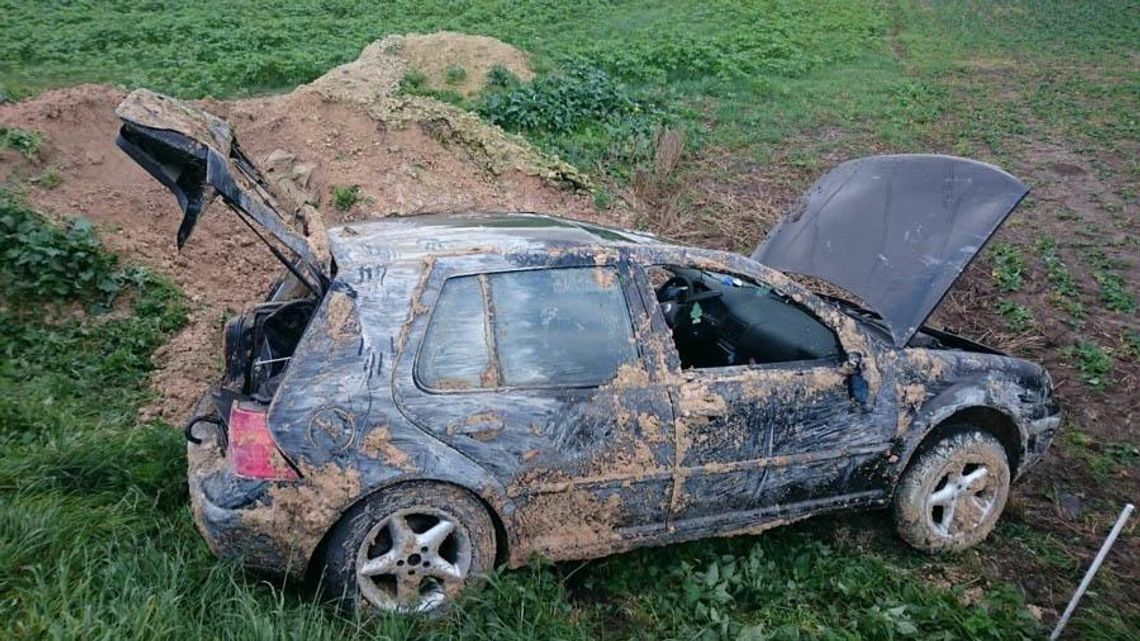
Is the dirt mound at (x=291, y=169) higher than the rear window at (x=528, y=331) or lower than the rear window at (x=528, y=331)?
lower

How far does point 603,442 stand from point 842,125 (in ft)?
34.9

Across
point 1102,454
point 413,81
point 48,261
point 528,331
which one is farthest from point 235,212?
point 413,81

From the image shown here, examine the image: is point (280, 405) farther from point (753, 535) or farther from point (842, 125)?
point (842, 125)

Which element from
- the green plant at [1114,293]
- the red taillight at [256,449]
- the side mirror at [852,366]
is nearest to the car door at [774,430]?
the side mirror at [852,366]

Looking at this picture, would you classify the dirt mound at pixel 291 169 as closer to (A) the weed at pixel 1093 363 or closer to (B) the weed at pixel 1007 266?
(B) the weed at pixel 1007 266

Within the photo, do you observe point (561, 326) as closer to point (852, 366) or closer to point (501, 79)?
point (852, 366)

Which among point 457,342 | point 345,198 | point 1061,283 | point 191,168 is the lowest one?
point 345,198

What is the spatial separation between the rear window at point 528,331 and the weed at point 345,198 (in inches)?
214

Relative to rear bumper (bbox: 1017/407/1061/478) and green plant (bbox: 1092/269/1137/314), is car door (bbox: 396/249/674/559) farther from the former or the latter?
green plant (bbox: 1092/269/1137/314)

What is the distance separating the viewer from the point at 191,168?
3.67 metres

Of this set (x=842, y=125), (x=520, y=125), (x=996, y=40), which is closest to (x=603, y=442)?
(x=520, y=125)

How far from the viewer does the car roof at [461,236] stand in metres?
3.94

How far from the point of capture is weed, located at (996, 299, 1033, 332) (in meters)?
7.45

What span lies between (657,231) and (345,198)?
10.6 feet
